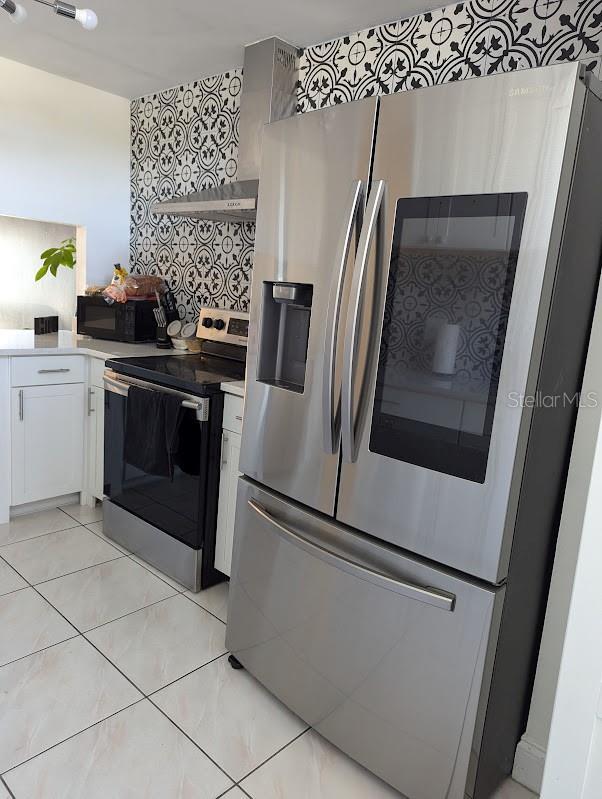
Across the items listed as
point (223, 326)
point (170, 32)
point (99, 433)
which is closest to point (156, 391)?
point (223, 326)

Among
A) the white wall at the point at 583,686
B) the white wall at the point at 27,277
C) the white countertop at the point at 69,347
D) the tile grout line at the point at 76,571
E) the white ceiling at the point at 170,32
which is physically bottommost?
the tile grout line at the point at 76,571

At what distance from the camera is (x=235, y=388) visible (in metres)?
2.22

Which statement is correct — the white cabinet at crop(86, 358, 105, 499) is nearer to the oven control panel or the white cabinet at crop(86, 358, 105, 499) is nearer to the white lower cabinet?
the white lower cabinet

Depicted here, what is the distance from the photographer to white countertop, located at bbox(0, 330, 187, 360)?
2811 millimetres

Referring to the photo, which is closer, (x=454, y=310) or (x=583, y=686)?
(x=583, y=686)

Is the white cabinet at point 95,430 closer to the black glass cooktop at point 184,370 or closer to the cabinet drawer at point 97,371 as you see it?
the cabinet drawer at point 97,371

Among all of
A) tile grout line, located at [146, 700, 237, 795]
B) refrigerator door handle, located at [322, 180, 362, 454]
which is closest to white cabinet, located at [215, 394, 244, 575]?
tile grout line, located at [146, 700, 237, 795]

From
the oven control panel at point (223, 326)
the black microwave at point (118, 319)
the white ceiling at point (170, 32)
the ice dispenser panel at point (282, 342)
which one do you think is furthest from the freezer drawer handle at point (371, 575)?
the white ceiling at point (170, 32)

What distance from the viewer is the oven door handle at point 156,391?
2.24 m

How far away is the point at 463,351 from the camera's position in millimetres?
1312

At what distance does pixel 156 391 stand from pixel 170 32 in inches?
63.5

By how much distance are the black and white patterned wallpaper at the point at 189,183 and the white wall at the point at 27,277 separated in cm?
86

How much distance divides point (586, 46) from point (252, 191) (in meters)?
1.32

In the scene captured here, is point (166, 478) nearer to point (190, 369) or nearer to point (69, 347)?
point (190, 369)
